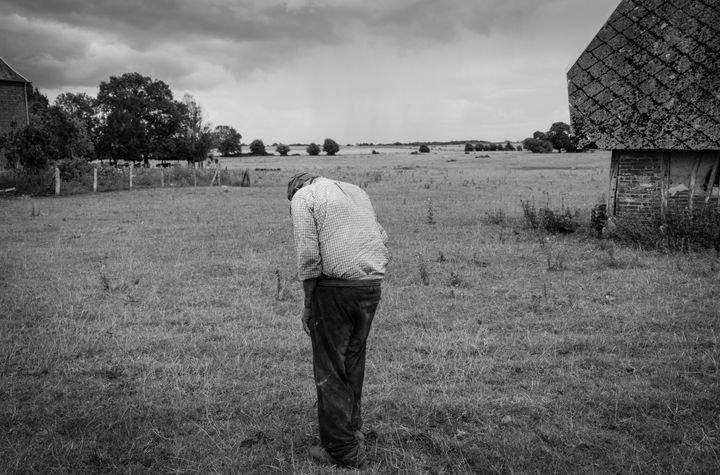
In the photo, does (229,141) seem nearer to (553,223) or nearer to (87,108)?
(87,108)

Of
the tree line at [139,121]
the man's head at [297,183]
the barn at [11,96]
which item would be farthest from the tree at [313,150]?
the man's head at [297,183]

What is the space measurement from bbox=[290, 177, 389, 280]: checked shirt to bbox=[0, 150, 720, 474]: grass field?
1503 mm

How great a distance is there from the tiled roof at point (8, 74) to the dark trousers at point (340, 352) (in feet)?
168

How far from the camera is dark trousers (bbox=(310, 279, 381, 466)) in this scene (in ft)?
13.4

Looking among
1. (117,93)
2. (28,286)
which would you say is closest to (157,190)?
(28,286)

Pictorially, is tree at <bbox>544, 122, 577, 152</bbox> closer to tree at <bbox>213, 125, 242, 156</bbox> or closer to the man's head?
tree at <bbox>213, 125, 242, 156</bbox>

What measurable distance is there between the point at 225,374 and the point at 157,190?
2573cm

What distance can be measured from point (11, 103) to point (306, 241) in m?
51.4

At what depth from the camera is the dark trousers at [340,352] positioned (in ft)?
13.4

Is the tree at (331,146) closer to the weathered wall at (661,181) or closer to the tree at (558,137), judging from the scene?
the tree at (558,137)

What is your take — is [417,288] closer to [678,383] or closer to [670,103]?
[678,383]

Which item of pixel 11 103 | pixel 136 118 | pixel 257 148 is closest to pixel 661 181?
pixel 11 103

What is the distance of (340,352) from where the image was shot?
4.16 meters

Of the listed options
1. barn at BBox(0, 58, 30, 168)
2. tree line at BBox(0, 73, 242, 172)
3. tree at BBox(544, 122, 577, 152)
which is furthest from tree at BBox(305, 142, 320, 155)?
barn at BBox(0, 58, 30, 168)
